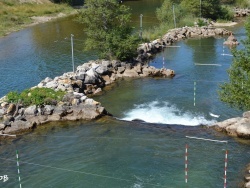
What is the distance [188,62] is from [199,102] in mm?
13587

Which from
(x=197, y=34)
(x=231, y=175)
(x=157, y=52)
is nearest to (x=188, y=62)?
(x=157, y=52)

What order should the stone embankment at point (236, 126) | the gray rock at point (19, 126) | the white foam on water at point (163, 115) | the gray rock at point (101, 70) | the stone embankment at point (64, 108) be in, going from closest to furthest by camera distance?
the stone embankment at point (236, 126)
the gray rock at point (19, 126)
the white foam on water at point (163, 115)
the stone embankment at point (64, 108)
the gray rock at point (101, 70)

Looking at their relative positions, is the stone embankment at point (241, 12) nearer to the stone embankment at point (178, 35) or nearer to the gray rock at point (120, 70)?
the stone embankment at point (178, 35)

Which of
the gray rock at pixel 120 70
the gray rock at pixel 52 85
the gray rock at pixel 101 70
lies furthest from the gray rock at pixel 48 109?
the gray rock at pixel 120 70

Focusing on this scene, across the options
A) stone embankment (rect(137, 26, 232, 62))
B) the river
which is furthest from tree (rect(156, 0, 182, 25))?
the river

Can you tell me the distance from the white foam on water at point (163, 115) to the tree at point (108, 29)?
36.4 ft

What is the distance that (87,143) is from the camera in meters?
25.8

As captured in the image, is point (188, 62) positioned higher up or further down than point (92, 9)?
further down

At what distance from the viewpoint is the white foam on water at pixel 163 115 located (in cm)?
2858

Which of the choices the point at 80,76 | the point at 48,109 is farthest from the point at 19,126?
the point at 80,76

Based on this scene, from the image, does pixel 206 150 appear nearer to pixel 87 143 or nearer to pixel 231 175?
pixel 231 175

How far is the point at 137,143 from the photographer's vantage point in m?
25.3

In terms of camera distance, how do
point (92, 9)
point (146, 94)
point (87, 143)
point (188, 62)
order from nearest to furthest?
point (87, 143) → point (146, 94) → point (92, 9) → point (188, 62)

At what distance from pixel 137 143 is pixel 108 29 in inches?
781
